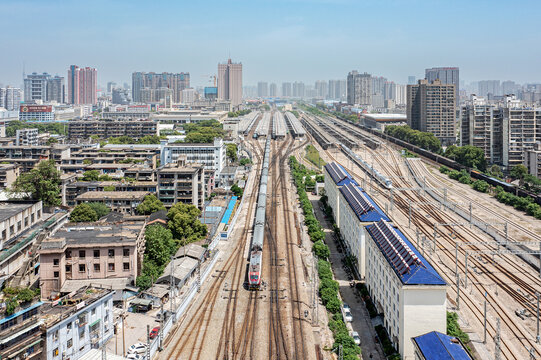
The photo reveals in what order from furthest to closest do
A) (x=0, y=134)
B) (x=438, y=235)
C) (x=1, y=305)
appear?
(x=0, y=134) → (x=438, y=235) → (x=1, y=305)

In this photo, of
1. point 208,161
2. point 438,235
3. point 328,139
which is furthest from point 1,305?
point 328,139

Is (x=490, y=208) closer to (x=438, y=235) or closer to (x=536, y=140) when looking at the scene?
(x=438, y=235)

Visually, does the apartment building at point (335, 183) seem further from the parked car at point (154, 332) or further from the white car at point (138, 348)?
the white car at point (138, 348)

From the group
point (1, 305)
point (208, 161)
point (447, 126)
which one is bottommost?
point (1, 305)

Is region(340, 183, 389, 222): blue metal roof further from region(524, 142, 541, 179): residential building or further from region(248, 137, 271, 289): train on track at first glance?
region(524, 142, 541, 179): residential building

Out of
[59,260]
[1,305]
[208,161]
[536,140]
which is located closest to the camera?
[1,305]

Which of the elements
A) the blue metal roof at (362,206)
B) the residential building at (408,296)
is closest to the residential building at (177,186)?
the blue metal roof at (362,206)

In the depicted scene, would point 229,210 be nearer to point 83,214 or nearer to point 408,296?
point 83,214
